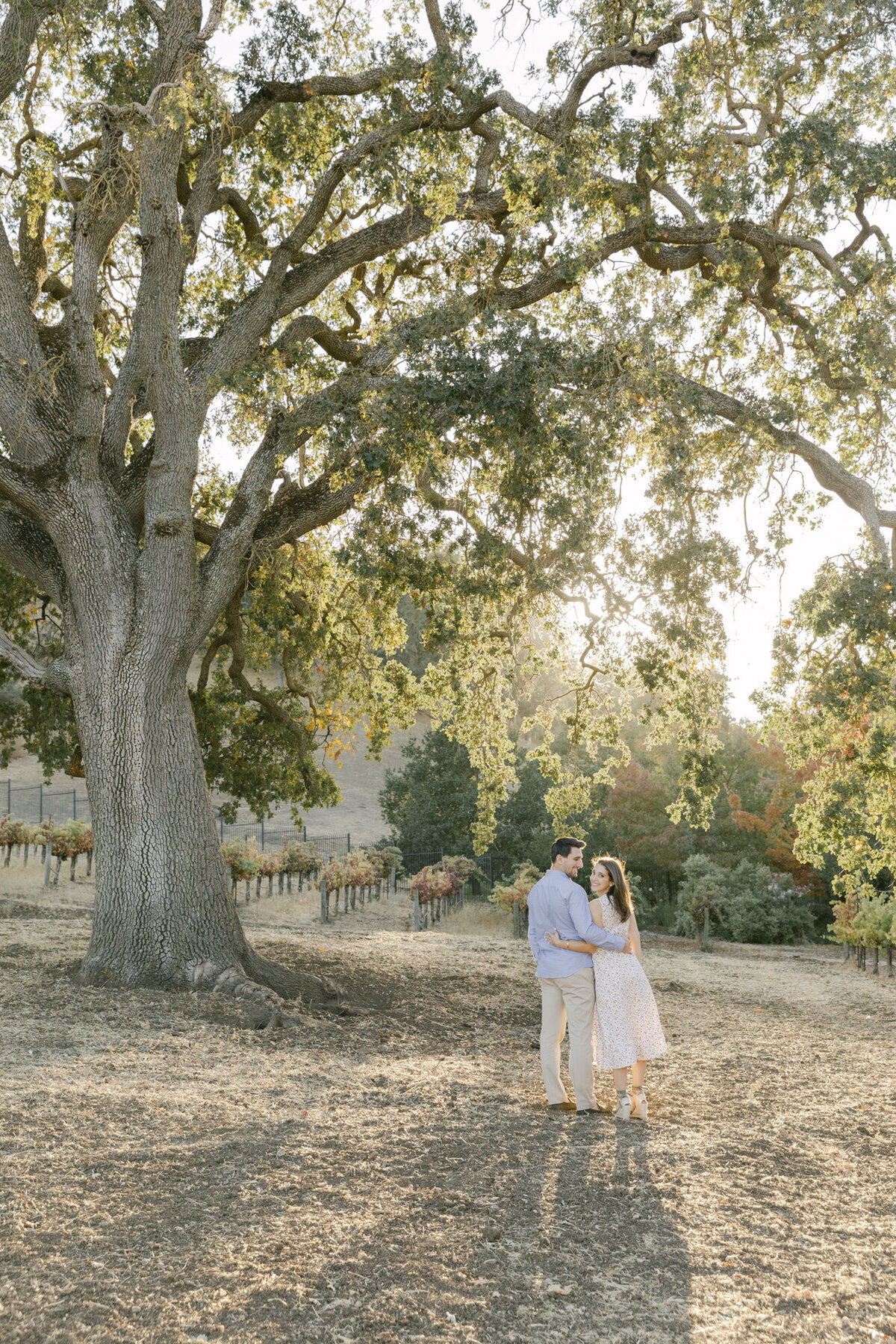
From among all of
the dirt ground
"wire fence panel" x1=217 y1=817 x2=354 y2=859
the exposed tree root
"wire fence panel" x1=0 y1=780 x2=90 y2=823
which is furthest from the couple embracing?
"wire fence panel" x1=0 y1=780 x2=90 y2=823

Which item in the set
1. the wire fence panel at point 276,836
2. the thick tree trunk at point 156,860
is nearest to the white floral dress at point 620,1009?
the thick tree trunk at point 156,860

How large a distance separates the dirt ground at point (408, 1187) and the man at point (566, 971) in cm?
24

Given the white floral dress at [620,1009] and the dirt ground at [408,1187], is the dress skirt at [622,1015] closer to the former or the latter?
the white floral dress at [620,1009]

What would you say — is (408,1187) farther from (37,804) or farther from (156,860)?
(37,804)

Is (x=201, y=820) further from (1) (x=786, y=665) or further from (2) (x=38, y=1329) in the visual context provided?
(2) (x=38, y=1329)

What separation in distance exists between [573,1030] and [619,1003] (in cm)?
35

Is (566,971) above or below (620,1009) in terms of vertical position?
above

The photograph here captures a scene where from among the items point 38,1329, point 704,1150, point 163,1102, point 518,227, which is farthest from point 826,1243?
point 518,227

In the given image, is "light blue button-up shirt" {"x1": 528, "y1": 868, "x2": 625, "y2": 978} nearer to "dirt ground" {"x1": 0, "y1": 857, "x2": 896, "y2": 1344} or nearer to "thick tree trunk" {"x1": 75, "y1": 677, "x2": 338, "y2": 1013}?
"dirt ground" {"x1": 0, "y1": 857, "x2": 896, "y2": 1344}

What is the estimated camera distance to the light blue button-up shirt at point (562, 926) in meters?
5.88

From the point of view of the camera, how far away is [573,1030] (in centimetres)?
603

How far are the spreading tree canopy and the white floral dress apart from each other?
3214 millimetres

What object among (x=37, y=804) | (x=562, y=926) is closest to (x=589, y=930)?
(x=562, y=926)

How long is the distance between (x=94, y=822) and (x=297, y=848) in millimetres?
15705
